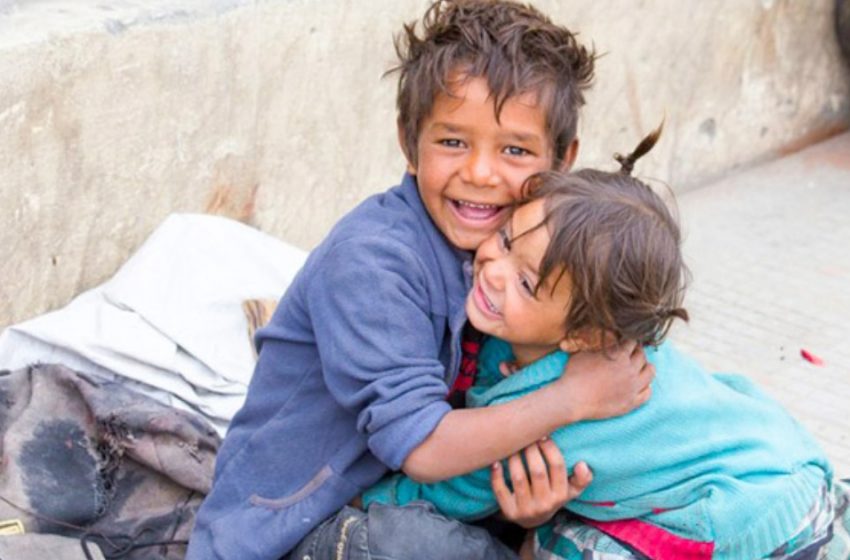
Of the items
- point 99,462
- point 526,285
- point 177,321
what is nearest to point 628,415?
point 526,285

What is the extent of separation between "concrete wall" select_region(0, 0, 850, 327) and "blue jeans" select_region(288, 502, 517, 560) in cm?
139

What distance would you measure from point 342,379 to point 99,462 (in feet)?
3.44

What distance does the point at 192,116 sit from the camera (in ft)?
13.2

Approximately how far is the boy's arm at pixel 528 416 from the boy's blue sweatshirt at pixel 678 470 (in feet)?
0.14

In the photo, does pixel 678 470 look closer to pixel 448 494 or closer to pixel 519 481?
pixel 519 481

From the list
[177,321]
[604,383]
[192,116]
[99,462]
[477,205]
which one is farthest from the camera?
[192,116]

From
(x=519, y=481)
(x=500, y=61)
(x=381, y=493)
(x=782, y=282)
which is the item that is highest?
(x=500, y=61)

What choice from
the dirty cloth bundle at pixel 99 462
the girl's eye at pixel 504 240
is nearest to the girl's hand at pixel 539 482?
the girl's eye at pixel 504 240

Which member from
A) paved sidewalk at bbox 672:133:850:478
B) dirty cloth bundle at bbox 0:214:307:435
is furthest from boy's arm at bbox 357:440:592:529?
paved sidewalk at bbox 672:133:850:478

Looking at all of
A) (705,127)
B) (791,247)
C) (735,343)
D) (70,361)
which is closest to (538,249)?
(70,361)

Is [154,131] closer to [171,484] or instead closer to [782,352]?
[171,484]

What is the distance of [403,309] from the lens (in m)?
2.56

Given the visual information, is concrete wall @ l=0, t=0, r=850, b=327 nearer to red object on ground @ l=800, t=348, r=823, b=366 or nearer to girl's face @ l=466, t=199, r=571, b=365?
red object on ground @ l=800, t=348, r=823, b=366

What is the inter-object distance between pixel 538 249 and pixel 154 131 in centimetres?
172
